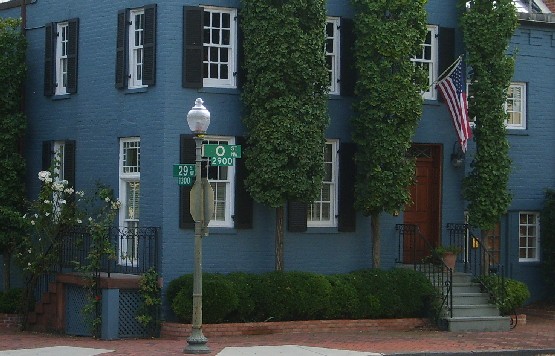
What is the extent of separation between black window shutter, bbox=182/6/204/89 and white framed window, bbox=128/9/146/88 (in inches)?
43.0

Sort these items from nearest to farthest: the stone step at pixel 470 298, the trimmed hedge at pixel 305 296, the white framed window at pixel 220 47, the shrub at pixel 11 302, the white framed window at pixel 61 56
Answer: the trimmed hedge at pixel 305 296 → the white framed window at pixel 220 47 → the stone step at pixel 470 298 → the shrub at pixel 11 302 → the white framed window at pixel 61 56

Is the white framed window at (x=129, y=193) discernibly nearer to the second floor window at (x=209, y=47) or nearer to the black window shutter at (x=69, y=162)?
the black window shutter at (x=69, y=162)

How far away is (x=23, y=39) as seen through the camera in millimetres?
25891

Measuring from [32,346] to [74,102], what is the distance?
6182 millimetres

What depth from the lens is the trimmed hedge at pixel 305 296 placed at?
21.2m

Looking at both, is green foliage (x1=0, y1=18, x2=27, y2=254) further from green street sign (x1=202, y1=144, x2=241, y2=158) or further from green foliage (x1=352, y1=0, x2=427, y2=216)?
green street sign (x1=202, y1=144, x2=241, y2=158)

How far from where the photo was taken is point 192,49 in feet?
72.6

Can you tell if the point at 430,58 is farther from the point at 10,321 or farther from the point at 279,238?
the point at 10,321

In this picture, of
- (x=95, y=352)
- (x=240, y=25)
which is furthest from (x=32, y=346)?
(x=240, y=25)

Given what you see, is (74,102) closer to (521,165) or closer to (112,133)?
(112,133)

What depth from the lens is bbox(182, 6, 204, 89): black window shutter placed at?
22109 mm

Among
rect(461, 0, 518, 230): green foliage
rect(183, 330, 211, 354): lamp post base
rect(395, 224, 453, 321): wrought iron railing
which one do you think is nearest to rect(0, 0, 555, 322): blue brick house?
rect(395, 224, 453, 321): wrought iron railing

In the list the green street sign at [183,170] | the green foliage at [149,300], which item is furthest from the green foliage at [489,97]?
the green street sign at [183,170]

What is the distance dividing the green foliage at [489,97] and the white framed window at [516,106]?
1966 mm
